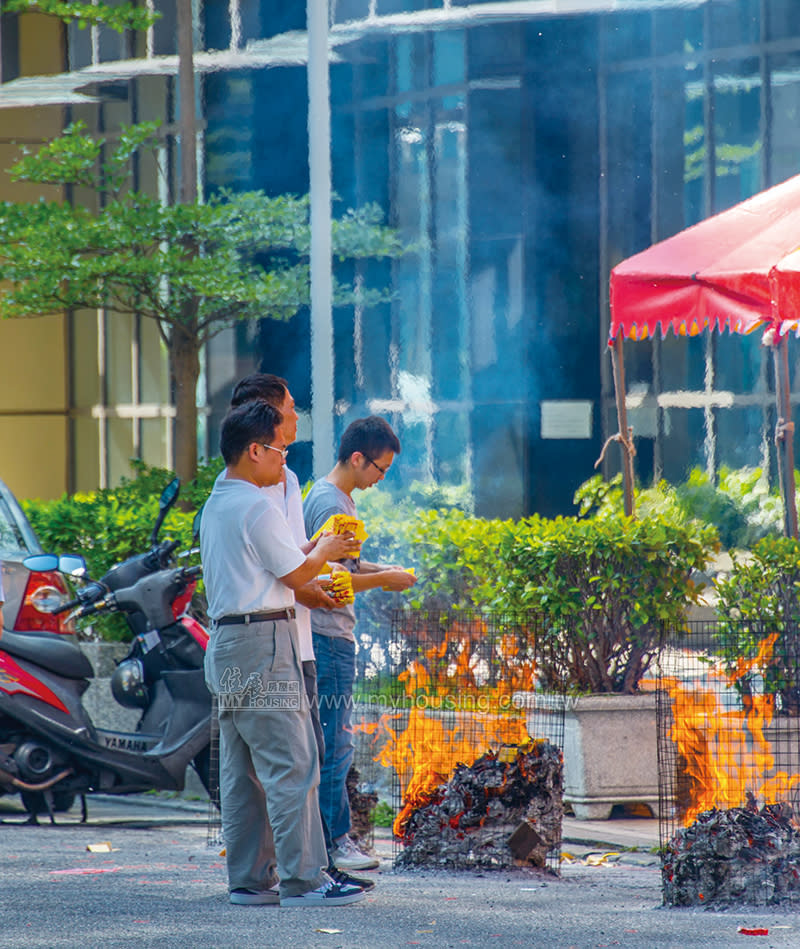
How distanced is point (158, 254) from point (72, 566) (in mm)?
5047

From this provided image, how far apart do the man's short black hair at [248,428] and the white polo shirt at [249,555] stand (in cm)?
15

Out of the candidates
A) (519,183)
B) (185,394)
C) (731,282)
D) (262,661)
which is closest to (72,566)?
(262,661)

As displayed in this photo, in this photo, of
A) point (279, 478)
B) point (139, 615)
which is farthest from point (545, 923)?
point (139, 615)

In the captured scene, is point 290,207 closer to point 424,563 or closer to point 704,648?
point 424,563

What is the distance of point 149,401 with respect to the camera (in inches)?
736

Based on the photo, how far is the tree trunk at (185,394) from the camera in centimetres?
1294

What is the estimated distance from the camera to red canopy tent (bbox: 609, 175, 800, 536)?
6957 mm

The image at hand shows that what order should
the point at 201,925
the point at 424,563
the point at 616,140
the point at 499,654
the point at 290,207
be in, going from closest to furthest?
the point at 201,925 < the point at 499,654 < the point at 424,563 < the point at 290,207 < the point at 616,140

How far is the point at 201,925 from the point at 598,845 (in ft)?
8.06

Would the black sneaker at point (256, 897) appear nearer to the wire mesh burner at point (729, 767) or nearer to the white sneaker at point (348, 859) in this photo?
the white sneaker at point (348, 859)

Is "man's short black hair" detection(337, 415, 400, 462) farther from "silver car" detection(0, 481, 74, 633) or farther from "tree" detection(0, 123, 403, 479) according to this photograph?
"tree" detection(0, 123, 403, 479)

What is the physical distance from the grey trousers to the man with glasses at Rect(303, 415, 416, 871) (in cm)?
75

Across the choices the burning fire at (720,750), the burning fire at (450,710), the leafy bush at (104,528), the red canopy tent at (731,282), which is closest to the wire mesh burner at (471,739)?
the burning fire at (450,710)

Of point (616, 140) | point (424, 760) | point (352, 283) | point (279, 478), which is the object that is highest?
point (616, 140)
